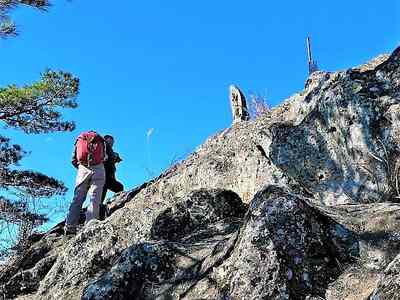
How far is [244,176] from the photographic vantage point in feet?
24.3

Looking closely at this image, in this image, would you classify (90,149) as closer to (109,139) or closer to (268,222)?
(109,139)

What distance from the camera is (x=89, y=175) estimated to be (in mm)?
7664

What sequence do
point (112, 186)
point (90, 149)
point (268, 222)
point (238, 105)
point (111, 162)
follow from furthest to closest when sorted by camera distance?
point (238, 105)
point (112, 186)
point (111, 162)
point (90, 149)
point (268, 222)

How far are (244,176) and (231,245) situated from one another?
135 inches

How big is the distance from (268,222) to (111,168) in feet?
18.3

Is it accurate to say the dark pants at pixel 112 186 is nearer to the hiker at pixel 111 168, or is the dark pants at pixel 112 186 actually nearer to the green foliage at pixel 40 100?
the hiker at pixel 111 168

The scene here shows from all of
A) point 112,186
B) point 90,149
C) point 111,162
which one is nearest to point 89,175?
point 90,149

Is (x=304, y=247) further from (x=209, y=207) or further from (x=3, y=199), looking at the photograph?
(x=3, y=199)

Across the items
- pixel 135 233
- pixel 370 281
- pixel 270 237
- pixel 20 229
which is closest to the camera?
Answer: pixel 370 281

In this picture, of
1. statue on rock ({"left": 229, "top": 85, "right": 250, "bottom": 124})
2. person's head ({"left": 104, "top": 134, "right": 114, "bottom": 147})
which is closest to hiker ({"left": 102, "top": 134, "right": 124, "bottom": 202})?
person's head ({"left": 104, "top": 134, "right": 114, "bottom": 147})

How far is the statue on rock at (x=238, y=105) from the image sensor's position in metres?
10.7

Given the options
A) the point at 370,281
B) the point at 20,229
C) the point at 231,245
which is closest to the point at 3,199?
the point at 20,229

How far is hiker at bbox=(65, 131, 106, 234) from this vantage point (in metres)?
7.59

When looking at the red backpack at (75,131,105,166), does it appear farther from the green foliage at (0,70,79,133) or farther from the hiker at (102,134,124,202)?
the green foliage at (0,70,79,133)
